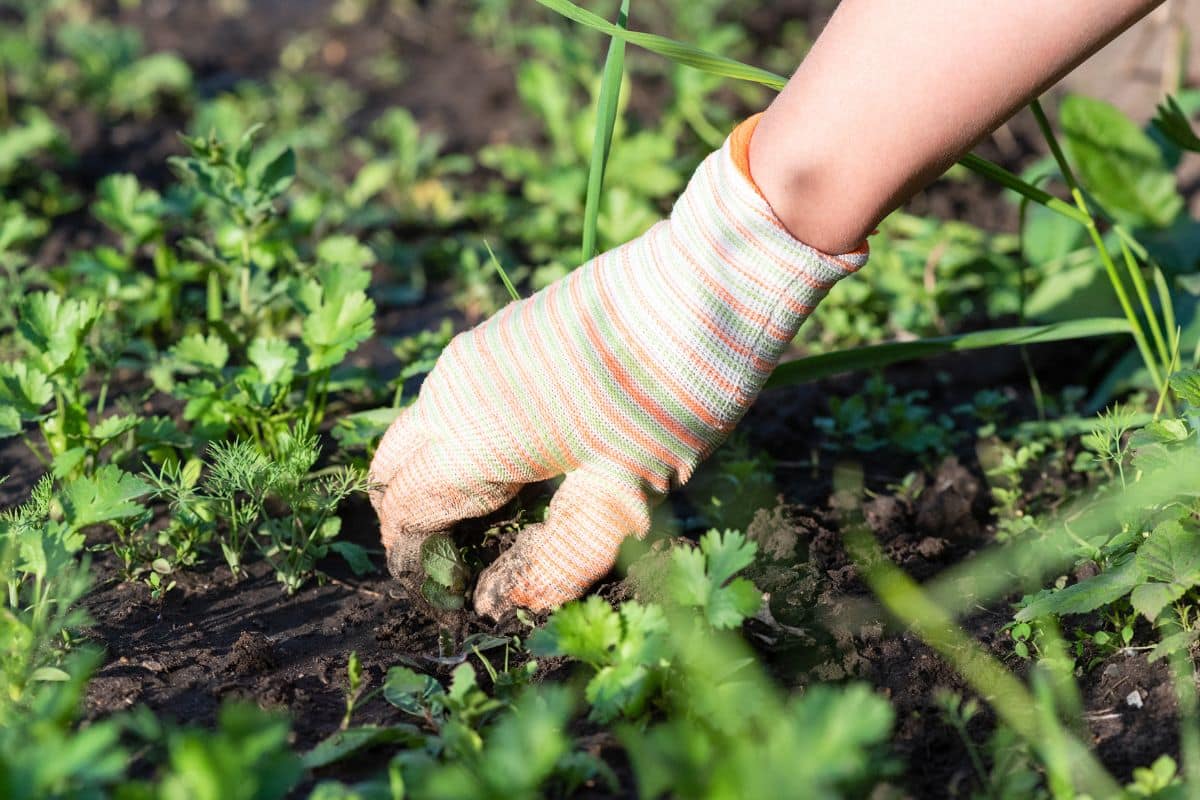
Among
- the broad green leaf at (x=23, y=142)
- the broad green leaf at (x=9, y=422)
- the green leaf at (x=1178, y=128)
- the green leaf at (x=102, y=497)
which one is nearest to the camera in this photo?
the green leaf at (x=102, y=497)

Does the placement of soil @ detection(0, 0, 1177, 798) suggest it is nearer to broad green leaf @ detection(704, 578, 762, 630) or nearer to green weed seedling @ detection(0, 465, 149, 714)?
green weed seedling @ detection(0, 465, 149, 714)

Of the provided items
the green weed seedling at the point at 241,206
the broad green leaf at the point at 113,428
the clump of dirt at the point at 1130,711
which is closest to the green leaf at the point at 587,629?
the clump of dirt at the point at 1130,711

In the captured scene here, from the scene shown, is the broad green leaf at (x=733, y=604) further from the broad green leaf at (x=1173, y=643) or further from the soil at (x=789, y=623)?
the broad green leaf at (x=1173, y=643)

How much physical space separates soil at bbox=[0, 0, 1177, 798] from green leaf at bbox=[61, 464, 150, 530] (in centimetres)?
19

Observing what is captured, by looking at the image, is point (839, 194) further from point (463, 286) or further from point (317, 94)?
point (317, 94)

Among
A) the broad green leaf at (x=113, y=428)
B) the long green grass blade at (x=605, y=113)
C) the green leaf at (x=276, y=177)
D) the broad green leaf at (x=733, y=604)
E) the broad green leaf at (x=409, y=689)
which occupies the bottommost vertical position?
the broad green leaf at (x=409, y=689)

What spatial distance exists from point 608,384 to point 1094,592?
2.18 ft

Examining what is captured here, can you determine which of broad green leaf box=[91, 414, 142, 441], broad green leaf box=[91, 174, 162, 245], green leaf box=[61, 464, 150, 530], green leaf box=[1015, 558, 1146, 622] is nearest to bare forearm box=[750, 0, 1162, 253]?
green leaf box=[1015, 558, 1146, 622]

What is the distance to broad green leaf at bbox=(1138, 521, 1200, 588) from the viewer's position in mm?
1472

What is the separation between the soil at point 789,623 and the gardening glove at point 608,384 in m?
0.11

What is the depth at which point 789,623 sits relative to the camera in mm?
1704

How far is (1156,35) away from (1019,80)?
2.48 m

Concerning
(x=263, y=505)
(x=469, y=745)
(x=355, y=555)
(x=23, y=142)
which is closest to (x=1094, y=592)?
(x=469, y=745)

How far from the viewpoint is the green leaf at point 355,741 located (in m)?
1.37
